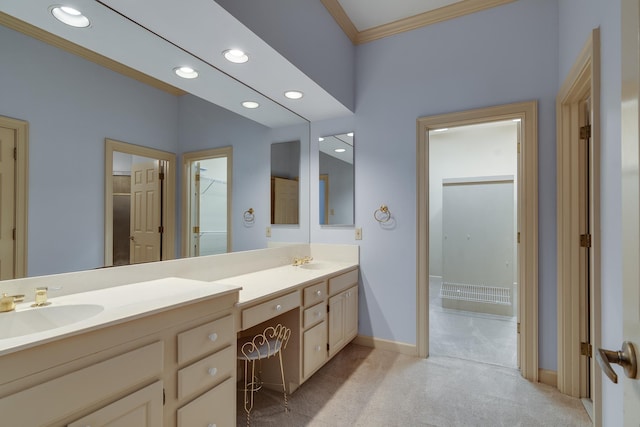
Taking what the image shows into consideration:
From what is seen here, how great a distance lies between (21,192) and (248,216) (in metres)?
1.32

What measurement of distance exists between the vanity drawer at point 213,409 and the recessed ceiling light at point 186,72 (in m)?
1.73

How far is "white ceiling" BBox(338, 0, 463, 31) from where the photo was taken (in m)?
2.54

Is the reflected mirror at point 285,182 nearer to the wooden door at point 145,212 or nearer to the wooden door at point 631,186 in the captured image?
the wooden door at point 145,212

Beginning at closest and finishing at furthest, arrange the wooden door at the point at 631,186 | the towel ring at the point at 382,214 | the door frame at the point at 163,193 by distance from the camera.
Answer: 1. the wooden door at the point at 631,186
2. the door frame at the point at 163,193
3. the towel ring at the point at 382,214

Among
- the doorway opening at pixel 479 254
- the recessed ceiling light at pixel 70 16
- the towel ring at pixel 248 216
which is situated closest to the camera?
the recessed ceiling light at pixel 70 16

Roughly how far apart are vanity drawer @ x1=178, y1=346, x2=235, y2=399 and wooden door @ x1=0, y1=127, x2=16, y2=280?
2.55ft

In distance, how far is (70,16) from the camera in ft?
4.60

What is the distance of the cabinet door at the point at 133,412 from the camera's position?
1.01 metres

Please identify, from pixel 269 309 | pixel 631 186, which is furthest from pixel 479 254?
pixel 631 186

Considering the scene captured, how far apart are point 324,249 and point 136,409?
210 cm

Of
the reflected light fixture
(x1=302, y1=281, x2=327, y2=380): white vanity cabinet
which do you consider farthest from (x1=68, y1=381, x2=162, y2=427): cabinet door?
the reflected light fixture

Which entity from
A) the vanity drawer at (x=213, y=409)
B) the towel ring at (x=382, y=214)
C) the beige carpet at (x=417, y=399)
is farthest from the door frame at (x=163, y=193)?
the towel ring at (x=382, y=214)

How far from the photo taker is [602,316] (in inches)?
54.0

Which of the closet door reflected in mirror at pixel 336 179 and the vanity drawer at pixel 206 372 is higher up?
the closet door reflected in mirror at pixel 336 179
